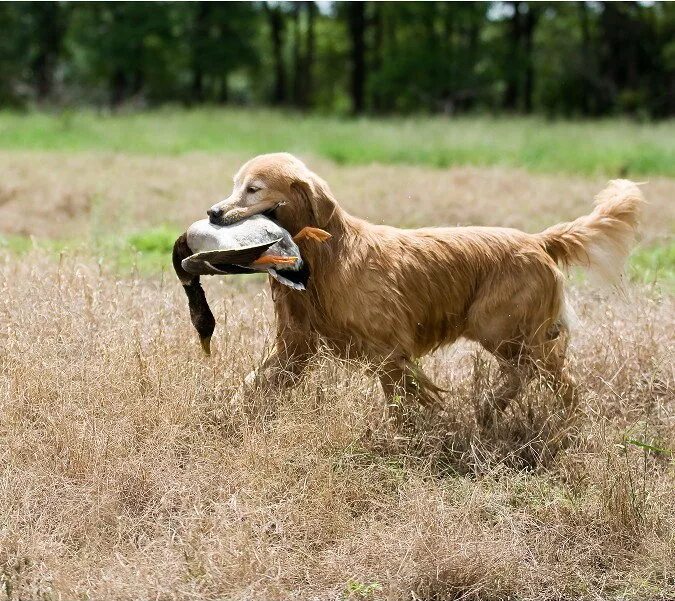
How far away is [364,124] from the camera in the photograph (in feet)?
79.2

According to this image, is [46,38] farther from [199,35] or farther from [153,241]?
[153,241]

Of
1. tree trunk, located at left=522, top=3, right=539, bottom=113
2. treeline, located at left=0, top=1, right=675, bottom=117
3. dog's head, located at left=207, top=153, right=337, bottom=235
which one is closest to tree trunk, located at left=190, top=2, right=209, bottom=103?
treeline, located at left=0, top=1, right=675, bottom=117

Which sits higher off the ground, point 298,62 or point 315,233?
point 298,62

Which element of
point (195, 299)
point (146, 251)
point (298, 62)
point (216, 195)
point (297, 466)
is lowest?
point (297, 466)

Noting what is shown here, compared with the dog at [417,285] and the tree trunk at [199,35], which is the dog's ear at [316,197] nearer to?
the dog at [417,285]

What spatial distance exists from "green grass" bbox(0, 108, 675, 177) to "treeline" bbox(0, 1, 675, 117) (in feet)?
51.3

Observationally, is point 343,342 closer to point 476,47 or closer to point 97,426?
point 97,426

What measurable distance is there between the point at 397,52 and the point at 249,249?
40.3 metres

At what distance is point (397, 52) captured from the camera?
42938 mm

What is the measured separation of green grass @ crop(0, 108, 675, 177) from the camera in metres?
16.7

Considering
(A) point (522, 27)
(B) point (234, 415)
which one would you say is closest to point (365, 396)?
(B) point (234, 415)

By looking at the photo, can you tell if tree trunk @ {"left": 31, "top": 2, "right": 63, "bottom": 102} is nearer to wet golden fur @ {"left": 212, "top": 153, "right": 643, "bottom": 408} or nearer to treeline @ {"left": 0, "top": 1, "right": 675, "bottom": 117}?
treeline @ {"left": 0, "top": 1, "right": 675, "bottom": 117}

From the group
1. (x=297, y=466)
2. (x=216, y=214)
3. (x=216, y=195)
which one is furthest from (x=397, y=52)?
(x=297, y=466)

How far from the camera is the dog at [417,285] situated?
16.1 feet
